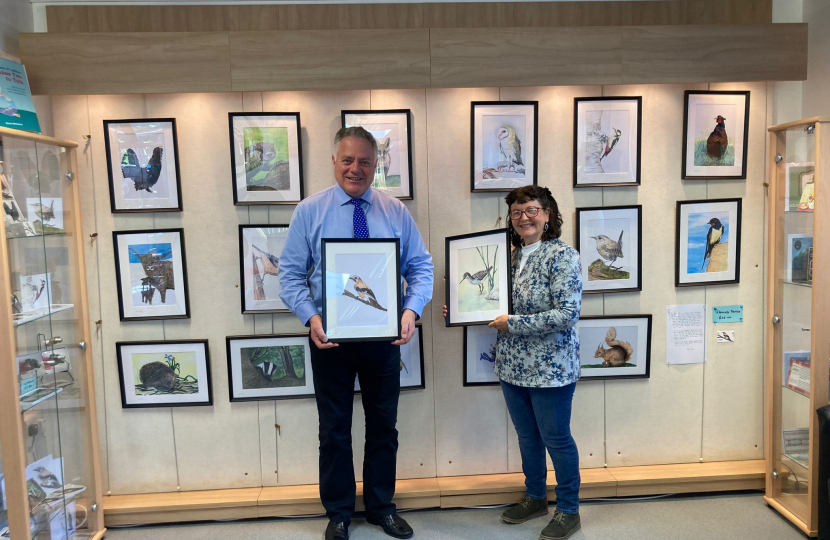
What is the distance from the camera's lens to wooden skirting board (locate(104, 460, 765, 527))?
3334mm

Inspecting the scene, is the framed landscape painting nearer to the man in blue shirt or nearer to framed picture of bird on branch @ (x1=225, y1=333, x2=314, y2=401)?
the man in blue shirt

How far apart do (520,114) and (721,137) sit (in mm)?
1227

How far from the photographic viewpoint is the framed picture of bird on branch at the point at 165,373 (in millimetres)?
3406

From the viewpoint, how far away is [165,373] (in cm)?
343

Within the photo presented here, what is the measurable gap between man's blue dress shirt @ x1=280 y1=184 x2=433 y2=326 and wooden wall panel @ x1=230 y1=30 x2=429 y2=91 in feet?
2.13

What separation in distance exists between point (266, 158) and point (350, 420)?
153cm

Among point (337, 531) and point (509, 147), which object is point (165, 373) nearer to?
point (337, 531)

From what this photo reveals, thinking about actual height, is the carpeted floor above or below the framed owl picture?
below

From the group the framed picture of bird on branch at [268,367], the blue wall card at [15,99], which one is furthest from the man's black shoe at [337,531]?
the blue wall card at [15,99]

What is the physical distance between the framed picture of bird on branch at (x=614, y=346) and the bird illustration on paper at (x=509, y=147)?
1.02 metres

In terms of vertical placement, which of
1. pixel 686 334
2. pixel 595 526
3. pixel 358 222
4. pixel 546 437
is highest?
pixel 358 222

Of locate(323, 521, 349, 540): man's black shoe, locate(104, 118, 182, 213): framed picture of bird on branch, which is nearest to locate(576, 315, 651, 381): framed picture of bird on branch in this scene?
locate(323, 521, 349, 540): man's black shoe

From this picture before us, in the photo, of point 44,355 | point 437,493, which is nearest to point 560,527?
point 437,493

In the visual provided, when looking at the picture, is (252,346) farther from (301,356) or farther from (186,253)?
(186,253)
